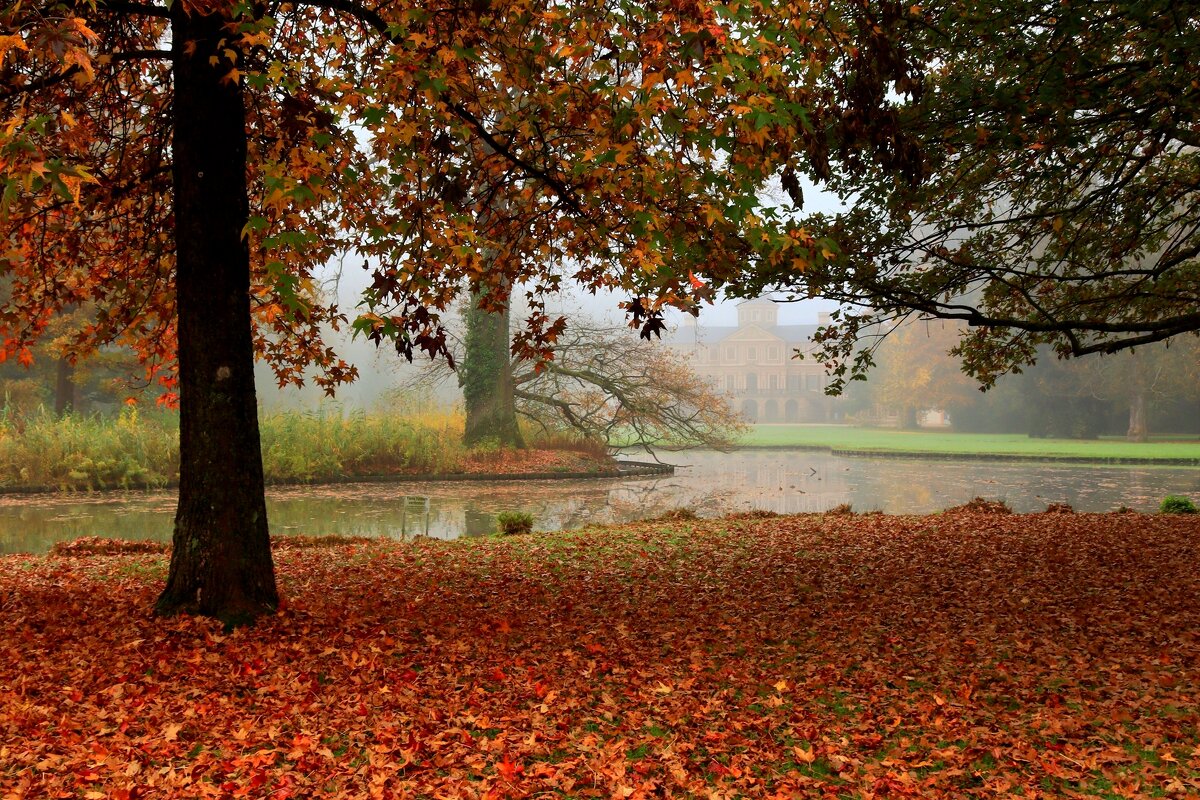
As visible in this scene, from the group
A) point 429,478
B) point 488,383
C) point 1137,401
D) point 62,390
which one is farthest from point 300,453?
point 1137,401

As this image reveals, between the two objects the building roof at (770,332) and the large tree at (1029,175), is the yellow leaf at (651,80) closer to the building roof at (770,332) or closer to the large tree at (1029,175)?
the large tree at (1029,175)

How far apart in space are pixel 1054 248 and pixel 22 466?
57.5ft

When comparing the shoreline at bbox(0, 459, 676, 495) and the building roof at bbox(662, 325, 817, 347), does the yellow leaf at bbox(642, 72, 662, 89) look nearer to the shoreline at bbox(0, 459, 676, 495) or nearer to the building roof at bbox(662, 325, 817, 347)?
the shoreline at bbox(0, 459, 676, 495)

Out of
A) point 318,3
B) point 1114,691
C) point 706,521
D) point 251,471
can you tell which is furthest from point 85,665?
point 706,521

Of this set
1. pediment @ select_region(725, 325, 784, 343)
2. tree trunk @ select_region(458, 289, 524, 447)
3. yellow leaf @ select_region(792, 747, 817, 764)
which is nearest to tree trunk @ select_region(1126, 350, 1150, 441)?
tree trunk @ select_region(458, 289, 524, 447)

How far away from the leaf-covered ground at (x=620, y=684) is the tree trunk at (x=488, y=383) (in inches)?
515

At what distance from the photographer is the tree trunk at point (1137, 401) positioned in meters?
34.1

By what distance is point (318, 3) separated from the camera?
5863mm

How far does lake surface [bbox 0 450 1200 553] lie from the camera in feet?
42.9

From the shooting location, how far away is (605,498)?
17.2 metres

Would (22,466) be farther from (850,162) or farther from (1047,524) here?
(1047,524)

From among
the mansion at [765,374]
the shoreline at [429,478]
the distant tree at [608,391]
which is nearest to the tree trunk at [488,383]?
the distant tree at [608,391]

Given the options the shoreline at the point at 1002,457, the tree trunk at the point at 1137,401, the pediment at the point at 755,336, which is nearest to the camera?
the shoreline at the point at 1002,457

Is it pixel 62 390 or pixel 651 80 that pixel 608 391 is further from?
pixel 651 80
